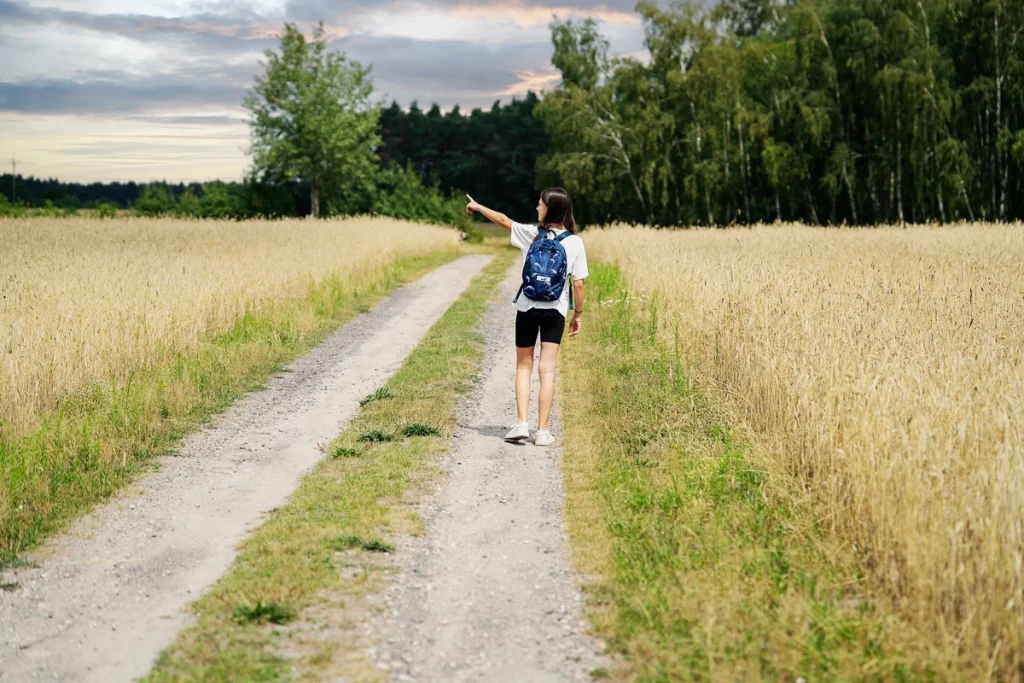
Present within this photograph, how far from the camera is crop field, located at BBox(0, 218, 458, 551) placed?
22.8ft

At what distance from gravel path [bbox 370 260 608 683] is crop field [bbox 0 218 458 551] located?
2702mm

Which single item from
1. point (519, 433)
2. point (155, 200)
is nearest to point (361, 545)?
point (519, 433)

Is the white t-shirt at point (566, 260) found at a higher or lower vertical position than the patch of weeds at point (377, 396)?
higher

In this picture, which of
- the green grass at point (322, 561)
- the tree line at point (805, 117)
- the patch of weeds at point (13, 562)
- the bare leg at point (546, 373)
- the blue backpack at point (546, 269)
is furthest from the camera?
the tree line at point (805, 117)

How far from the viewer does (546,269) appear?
298 inches

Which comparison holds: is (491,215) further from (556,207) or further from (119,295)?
(119,295)

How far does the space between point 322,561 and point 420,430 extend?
3216 millimetres

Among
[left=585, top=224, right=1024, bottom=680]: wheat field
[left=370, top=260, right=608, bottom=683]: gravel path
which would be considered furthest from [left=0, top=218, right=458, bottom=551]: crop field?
[left=585, top=224, right=1024, bottom=680]: wheat field


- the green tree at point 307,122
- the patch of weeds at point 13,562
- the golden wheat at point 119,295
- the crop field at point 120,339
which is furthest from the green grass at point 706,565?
the green tree at point 307,122

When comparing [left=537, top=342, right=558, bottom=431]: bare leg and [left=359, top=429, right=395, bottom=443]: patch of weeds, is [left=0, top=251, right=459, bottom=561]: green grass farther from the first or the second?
[left=537, top=342, right=558, bottom=431]: bare leg

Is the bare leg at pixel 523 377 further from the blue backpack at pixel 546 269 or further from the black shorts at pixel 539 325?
the blue backpack at pixel 546 269

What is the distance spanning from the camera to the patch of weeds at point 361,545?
5.37 meters

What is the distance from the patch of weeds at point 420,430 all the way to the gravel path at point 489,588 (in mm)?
611

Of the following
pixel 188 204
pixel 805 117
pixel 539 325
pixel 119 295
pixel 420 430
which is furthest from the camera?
pixel 188 204
